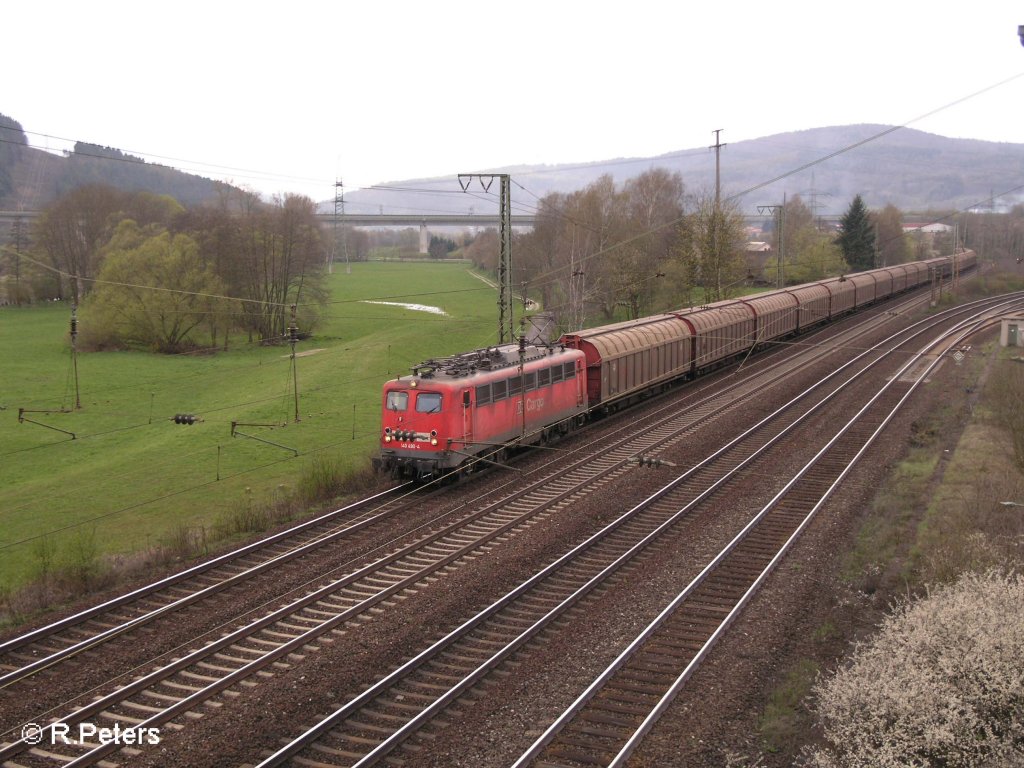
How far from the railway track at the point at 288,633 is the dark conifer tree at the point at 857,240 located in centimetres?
8003

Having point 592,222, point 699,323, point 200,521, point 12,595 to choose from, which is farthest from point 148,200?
point 12,595

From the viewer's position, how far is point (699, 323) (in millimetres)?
40750

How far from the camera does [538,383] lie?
27375mm

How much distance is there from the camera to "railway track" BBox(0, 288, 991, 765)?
38.0ft

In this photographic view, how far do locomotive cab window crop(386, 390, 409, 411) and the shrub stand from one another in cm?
1437

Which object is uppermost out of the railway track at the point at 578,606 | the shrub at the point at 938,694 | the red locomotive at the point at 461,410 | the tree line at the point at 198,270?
the tree line at the point at 198,270

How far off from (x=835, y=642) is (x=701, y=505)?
8.09 m

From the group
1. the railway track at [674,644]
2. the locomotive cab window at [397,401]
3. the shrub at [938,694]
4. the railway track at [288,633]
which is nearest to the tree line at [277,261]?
the locomotive cab window at [397,401]

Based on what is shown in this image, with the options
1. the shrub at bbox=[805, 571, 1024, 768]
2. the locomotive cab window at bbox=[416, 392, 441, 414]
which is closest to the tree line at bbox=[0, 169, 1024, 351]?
the locomotive cab window at bbox=[416, 392, 441, 414]

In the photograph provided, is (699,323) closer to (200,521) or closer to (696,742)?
(200,521)

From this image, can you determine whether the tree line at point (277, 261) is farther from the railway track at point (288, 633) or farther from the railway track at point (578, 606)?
the railway track at point (288, 633)

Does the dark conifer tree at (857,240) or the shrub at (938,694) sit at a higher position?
the dark conifer tree at (857,240)

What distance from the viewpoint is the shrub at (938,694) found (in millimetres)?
9750

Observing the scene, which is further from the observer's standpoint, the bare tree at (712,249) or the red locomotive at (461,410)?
the bare tree at (712,249)
